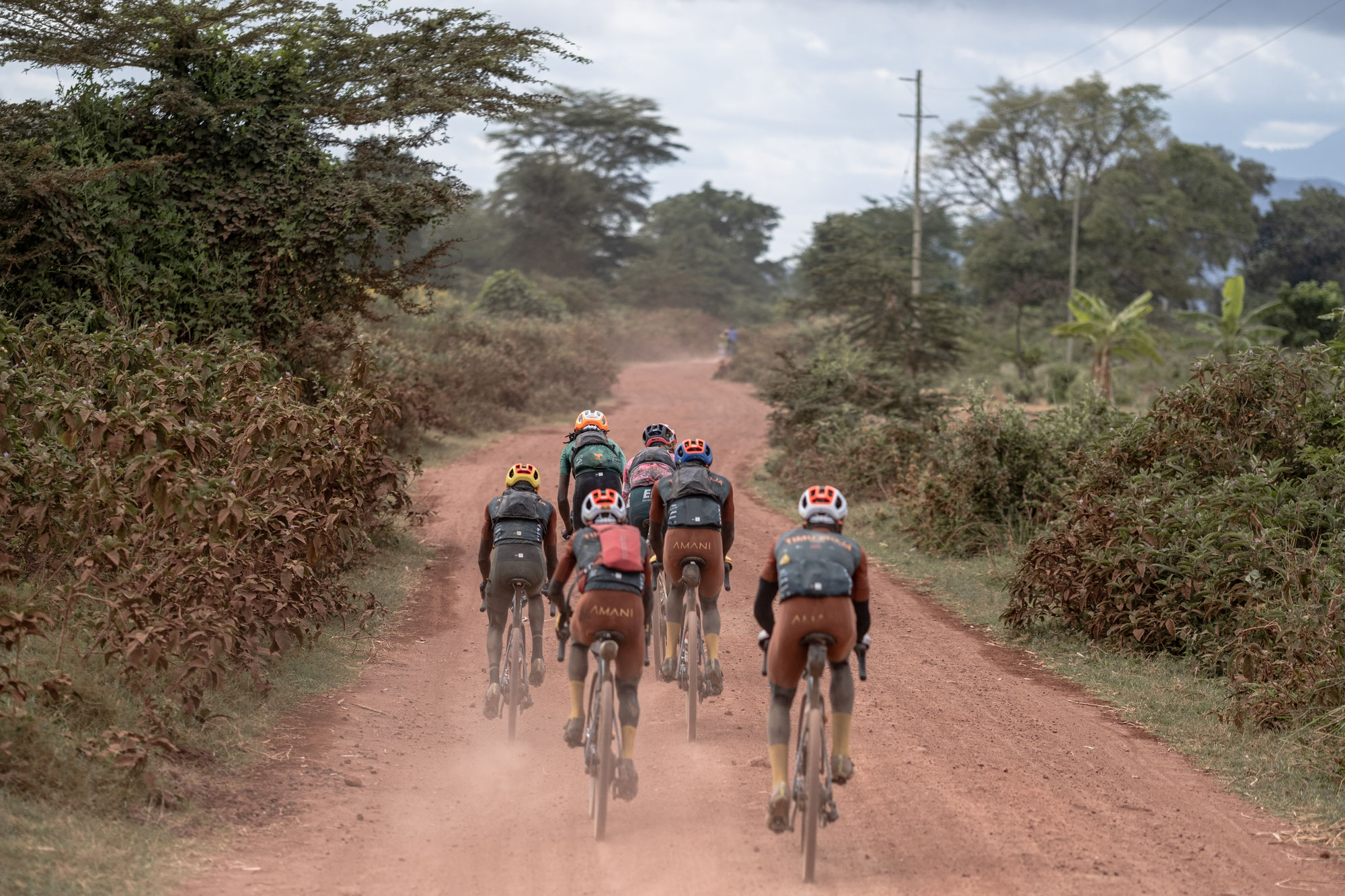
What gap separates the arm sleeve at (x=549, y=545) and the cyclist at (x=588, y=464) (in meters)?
1.50

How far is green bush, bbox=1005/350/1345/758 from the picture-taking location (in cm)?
879

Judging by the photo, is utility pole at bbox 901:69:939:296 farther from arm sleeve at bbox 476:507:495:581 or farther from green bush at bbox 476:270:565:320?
arm sleeve at bbox 476:507:495:581

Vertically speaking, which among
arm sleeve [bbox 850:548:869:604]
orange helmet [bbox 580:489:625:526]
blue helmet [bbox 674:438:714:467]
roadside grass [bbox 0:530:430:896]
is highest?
blue helmet [bbox 674:438:714:467]

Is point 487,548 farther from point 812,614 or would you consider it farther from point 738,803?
point 812,614

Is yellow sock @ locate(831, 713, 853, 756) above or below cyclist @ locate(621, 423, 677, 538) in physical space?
below

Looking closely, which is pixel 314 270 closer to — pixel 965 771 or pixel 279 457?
pixel 279 457

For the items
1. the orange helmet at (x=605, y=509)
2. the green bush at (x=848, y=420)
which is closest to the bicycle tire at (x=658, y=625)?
the orange helmet at (x=605, y=509)

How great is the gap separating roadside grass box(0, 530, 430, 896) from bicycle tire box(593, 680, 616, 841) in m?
1.94

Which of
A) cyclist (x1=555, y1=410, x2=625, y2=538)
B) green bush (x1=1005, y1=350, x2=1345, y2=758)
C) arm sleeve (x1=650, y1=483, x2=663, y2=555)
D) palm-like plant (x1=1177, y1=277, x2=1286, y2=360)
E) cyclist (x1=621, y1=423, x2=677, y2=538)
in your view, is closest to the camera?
arm sleeve (x1=650, y1=483, x2=663, y2=555)

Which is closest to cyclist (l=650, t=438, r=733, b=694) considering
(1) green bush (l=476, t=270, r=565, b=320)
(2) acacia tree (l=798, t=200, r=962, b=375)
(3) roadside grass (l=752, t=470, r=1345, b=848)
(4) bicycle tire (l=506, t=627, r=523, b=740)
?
(4) bicycle tire (l=506, t=627, r=523, b=740)

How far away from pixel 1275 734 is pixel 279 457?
25.7ft

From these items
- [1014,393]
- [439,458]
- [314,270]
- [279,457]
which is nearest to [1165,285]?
[1014,393]

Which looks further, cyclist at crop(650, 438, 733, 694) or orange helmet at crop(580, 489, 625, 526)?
cyclist at crop(650, 438, 733, 694)

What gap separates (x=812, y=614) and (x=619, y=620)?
3.67ft
